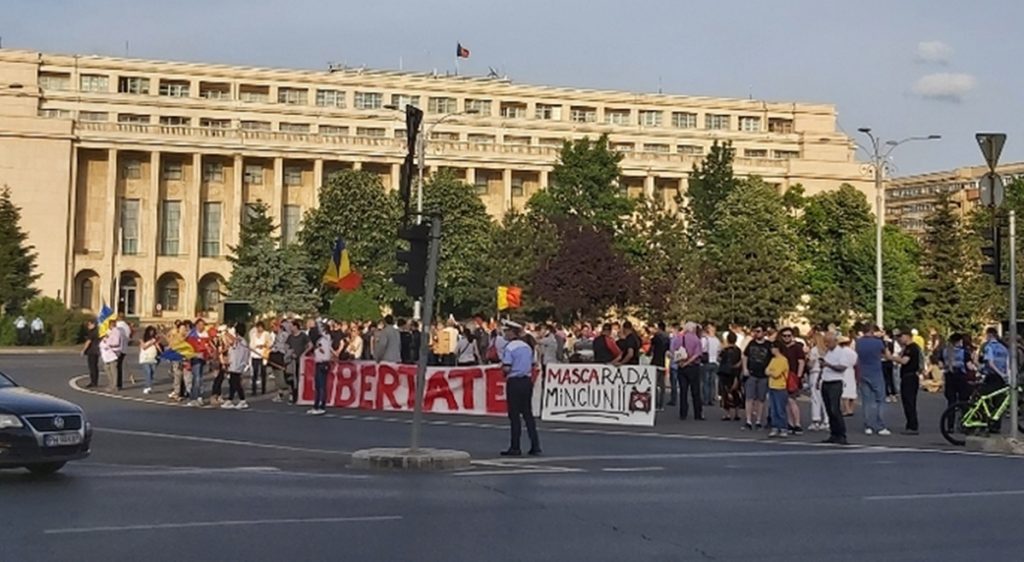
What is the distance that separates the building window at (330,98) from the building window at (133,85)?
14.2 metres

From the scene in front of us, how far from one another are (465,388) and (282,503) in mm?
15684

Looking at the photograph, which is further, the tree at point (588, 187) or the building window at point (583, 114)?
the building window at point (583, 114)

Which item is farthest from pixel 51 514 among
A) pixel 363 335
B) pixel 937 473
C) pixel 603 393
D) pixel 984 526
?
pixel 363 335

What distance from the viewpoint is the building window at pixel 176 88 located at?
389ft

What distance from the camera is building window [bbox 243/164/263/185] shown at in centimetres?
11394

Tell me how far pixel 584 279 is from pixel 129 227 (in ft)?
153

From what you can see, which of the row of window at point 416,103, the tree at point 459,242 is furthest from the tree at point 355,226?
the row of window at point 416,103

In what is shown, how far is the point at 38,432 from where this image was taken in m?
15.7

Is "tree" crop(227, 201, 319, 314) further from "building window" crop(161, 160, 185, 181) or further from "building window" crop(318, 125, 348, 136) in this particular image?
"building window" crop(318, 125, 348, 136)

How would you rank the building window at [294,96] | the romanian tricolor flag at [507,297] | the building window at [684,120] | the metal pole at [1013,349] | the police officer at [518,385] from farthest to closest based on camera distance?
the building window at [684,120], the building window at [294,96], the romanian tricolor flag at [507,297], the metal pole at [1013,349], the police officer at [518,385]

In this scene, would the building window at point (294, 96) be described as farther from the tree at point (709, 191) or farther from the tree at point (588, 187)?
the tree at point (709, 191)

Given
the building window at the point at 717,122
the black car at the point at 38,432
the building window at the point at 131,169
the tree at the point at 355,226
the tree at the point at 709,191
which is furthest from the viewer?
the building window at the point at 717,122

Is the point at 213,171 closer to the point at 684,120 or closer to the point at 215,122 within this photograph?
the point at 215,122

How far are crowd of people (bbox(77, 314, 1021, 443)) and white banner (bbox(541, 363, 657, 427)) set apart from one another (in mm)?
793
